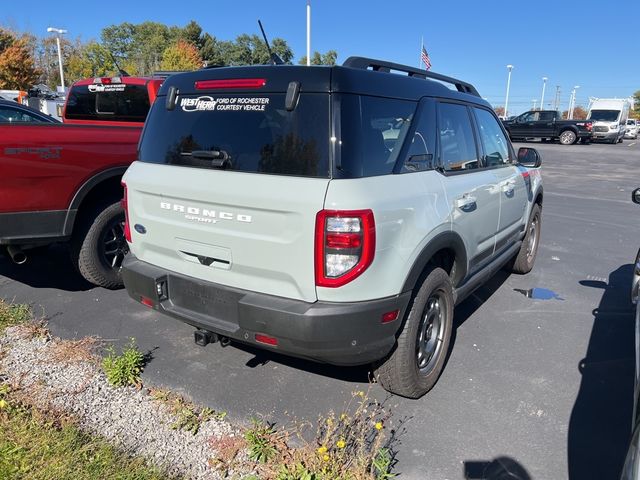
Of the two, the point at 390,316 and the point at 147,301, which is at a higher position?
Answer: the point at 390,316

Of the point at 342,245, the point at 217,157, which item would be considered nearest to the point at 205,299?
the point at 217,157

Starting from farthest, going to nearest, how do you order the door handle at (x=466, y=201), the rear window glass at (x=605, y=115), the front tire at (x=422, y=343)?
1. the rear window glass at (x=605, y=115)
2. the door handle at (x=466, y=201)
3. the front tire at (x=422, y=343)

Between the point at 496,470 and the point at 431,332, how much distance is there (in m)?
0.96

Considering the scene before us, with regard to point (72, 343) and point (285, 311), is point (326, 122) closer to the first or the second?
point (285, 311)

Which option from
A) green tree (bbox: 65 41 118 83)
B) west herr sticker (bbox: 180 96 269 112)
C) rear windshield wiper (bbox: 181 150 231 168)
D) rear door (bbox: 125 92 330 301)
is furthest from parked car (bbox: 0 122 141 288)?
green tree (bbox: 65 41 118 83)

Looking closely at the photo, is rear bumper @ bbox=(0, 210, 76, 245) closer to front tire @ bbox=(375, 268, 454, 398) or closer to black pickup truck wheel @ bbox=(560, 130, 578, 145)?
front tire @ bbox=(375, 268, 454, 398)

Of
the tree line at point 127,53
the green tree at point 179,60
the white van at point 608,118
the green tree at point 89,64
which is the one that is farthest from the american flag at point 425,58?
the green tree at point 89,64

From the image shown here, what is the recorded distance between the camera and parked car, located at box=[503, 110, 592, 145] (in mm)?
29953

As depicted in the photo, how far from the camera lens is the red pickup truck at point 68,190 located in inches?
149

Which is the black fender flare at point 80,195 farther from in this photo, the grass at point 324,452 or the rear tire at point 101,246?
the grass at point 324,452

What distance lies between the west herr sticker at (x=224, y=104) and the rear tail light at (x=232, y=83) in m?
0.07

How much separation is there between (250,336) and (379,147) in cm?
125

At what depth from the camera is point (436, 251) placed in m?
2.97

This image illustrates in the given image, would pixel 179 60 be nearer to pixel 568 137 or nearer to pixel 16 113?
pixel 568 137
